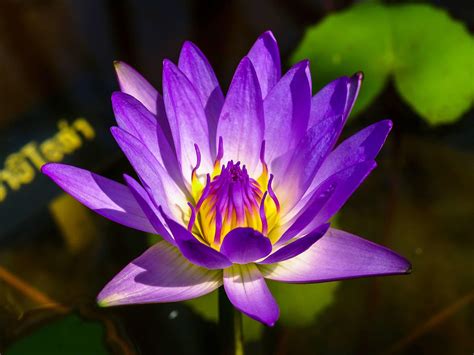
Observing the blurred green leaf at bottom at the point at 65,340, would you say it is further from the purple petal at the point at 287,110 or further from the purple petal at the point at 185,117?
the purple petal at the point at 287,110

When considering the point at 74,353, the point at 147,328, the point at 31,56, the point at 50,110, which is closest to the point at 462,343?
the point at 147,328

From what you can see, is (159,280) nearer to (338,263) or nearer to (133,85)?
(338,263)

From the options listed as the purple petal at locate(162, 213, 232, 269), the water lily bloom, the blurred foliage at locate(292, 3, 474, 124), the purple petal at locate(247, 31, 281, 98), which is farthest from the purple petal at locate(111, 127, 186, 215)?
the blurred foliage at locate(292, 3, 474, 124)

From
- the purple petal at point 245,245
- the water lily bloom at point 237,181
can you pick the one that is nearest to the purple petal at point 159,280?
the water lily bloom at point 237,181

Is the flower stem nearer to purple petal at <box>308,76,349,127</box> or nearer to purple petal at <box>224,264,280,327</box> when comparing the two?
purple petal at <box>224,264,280,327</box>

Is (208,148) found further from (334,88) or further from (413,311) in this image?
(413,311)

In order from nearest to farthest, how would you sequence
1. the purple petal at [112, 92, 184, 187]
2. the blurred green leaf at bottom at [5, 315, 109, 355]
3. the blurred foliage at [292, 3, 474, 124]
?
the purple petal at [112, 92, 184, 187]
the blurred green leaf at bottom at [5, 315, 109, 355]
the blurred foliage at [292, 3, 474, 124]
